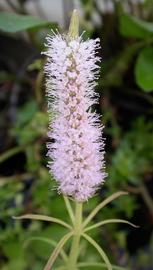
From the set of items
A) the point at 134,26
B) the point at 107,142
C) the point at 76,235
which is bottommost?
the point at 76,235

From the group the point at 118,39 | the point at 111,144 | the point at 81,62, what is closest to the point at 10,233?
the point at 111,144

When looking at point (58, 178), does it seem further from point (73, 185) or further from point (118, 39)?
point (118, 39)

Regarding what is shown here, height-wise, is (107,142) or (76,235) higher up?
(107,142)

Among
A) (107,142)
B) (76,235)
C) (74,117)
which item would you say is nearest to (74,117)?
(74,117)

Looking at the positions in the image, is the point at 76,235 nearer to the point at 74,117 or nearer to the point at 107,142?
the point at 74,117

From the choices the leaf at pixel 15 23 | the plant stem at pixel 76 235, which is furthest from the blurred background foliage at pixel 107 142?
the plant stem at pixel 76 235

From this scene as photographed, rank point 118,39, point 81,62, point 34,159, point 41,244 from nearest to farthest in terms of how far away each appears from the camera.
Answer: point 81,62 < point 41,244 < point 34,159 < point 118,39
